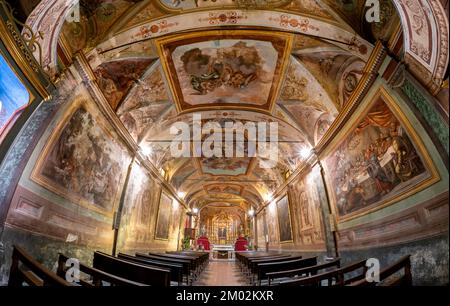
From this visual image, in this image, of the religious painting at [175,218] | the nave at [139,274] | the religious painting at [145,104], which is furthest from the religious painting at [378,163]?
the religious painting at [175,218]

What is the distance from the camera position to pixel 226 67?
8.27m

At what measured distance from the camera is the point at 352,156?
6805 millimetres

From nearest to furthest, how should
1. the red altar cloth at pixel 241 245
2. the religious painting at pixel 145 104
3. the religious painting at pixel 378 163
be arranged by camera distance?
1. the religious painting at pixel 378 163
2. the religious painting at pixel 145 104
3. the red altar cloth at pixel 241 245

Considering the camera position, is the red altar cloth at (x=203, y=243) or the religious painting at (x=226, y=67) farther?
the red altar cloth at (x=203, y=243)

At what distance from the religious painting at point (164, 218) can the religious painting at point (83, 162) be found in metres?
5.85

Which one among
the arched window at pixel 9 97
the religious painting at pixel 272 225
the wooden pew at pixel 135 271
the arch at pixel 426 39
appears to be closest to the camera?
the arch at pixel 426 39

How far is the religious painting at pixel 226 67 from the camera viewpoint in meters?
7.10

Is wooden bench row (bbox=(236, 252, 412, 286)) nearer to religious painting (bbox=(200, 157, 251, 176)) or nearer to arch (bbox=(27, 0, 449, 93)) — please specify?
arch (bbox=(27, 0, 449, 93))

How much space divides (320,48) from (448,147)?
206 inches

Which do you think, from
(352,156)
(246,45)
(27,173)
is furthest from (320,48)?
(27,173)

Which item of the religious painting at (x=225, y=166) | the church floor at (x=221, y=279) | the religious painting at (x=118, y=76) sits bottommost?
the church floor at (x=221, y=279)

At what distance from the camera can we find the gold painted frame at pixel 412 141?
347 centimetres

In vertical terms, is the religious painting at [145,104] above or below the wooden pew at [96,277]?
above

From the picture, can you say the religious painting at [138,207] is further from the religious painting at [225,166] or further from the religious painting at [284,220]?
the religious painting at [284,220]
